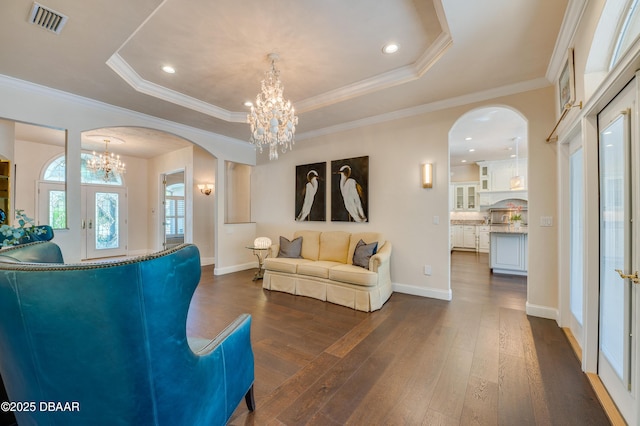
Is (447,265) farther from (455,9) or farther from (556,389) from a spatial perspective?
(455,9)

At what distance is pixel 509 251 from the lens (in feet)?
17.5

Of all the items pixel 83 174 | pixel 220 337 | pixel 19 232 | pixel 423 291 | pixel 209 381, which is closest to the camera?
pixel 209 381

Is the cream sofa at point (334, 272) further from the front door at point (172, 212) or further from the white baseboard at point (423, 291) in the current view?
the front door at point (172, 212)

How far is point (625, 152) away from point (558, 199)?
1.60 metres

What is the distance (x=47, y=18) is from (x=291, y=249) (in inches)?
150

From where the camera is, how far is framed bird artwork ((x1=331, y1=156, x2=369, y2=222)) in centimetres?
453

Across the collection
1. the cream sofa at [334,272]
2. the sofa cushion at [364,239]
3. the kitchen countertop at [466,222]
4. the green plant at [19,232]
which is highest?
the green plant at [19,232]

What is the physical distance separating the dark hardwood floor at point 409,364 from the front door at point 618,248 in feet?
0.79

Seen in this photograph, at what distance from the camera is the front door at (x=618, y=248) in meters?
1.58

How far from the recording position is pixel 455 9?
206 cm

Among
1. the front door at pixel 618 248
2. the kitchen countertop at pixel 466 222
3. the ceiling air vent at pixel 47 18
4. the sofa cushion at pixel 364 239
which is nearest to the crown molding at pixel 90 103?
the ceiling air vent at pixel 47 18

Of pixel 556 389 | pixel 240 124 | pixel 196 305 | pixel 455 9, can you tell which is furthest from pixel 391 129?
pixel 196 305

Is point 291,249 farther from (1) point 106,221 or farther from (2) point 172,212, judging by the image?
(1) point 106,221

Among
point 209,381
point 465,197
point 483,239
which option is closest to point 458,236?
point 483,239
